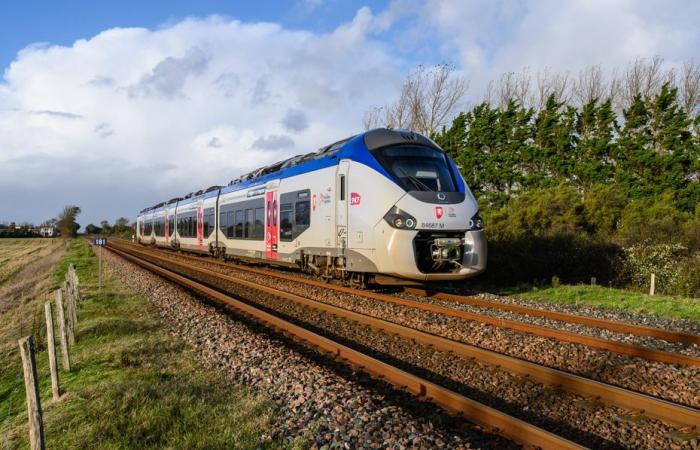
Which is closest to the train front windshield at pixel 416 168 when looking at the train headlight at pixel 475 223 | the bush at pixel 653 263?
→ the train headlight at pixel 475 223

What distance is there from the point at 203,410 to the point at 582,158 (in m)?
32.9

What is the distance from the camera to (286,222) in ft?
49.8


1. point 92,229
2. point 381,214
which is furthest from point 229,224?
point 92,229

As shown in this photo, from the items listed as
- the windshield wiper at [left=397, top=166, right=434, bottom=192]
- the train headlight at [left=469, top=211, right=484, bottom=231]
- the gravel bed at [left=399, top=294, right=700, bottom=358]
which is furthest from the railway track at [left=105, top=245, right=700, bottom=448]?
the train headlight at [left=469, top=211, right=484, bottom=231]

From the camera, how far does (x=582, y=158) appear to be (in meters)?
33.2

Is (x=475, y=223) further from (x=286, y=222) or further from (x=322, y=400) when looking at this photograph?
(x=322, y=400)

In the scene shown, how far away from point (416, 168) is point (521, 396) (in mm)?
6667

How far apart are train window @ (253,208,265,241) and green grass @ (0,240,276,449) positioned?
8447mm

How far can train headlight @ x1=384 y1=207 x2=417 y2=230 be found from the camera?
10664mm

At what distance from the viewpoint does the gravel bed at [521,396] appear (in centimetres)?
452

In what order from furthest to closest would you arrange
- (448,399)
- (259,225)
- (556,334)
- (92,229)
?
(92,229) < (259,225) < (556,334) < (448,399)

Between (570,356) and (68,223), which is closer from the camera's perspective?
(570,356)

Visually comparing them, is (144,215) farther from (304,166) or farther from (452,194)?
(452,194)

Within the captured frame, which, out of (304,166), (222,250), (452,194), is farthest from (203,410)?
(222,250)
